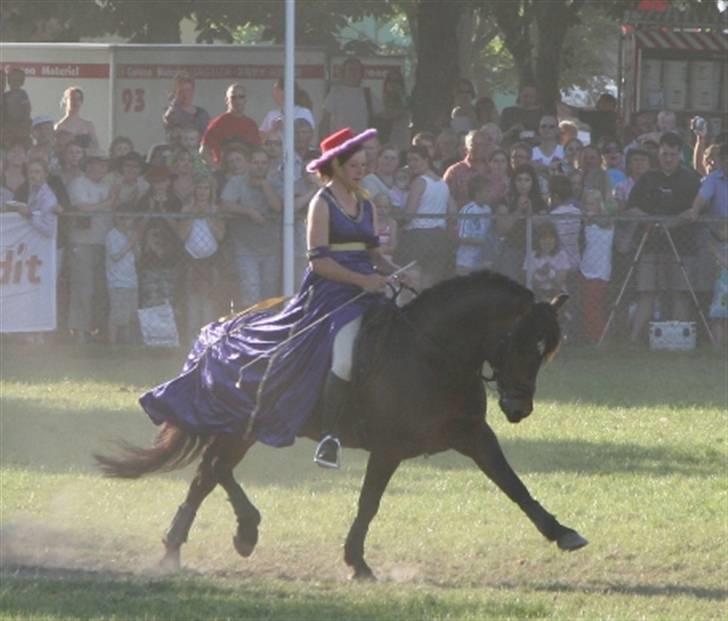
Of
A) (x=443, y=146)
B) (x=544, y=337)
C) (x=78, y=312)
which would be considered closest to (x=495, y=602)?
(x=544, y=337)

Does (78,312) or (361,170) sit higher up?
(361,170)

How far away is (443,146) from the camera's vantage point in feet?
69.9

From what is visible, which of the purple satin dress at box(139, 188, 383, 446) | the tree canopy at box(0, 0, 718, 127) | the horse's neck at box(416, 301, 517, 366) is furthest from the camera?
the tree canopy at box(0, 0, 718, 127)

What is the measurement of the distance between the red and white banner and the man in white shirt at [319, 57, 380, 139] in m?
4.54

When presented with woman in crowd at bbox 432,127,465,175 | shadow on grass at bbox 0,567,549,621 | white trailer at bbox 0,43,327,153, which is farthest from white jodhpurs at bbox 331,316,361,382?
white trailer at bbox 0,43,327,153

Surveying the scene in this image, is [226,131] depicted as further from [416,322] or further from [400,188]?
[416,322]

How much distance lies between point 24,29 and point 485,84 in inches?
1023

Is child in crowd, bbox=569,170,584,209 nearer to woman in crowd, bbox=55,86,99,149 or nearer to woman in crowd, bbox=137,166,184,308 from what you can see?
woman in crowd, bbox=137,166,184,308

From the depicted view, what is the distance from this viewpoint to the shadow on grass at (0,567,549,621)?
29.2 feet

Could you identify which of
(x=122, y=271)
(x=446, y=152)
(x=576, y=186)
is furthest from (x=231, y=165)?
(x=576, y=186)

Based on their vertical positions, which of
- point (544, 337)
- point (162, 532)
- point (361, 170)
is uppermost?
point (361, 170)

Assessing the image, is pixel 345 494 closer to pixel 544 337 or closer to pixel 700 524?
pixel 700 524

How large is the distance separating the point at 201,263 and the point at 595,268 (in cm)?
372

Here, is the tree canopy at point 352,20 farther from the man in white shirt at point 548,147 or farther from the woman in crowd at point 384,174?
the woman in crowd at point 384,174
